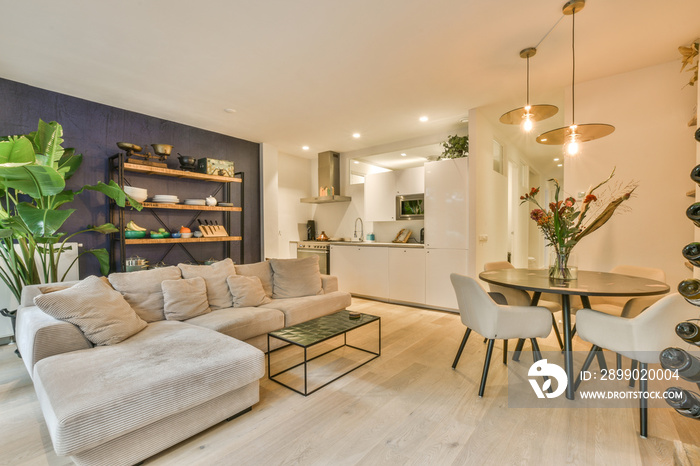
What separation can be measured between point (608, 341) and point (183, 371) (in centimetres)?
248

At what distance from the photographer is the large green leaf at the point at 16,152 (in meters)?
2.49

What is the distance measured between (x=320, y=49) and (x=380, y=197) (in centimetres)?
310

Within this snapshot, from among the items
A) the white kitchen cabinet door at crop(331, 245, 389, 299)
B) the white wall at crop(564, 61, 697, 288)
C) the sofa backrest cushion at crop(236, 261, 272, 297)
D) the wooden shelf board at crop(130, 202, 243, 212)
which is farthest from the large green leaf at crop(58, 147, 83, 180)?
the white wall at crop(564, 61, 697, 288)

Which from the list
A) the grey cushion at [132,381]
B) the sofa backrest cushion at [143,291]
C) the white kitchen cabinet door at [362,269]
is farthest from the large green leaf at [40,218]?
the white kitchen cabinet door at [362,269]

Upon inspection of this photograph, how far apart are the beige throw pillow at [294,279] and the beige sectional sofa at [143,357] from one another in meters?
0.38

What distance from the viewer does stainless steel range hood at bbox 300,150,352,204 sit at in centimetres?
609

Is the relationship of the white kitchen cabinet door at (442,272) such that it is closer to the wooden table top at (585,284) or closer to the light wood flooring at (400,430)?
the wooden table top at (585,284)

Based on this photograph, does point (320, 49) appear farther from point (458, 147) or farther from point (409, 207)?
point (409, 207)

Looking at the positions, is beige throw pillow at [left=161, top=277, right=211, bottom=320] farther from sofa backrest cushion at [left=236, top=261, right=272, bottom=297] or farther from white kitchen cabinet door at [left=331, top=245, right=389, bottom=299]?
white kitchen cabinet door at [left=331, top=245, right=389, bottom=299]

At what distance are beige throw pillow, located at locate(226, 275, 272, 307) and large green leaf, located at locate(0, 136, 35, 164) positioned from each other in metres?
1.85

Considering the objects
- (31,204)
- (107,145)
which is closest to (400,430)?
(31,204)

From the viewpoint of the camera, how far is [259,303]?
3.29 m

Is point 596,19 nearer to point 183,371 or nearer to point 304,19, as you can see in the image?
point 304,19

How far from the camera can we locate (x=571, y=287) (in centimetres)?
215
